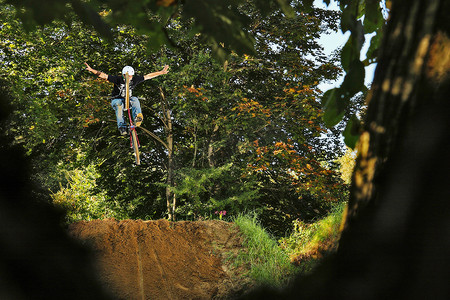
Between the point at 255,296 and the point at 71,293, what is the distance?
5.98ft

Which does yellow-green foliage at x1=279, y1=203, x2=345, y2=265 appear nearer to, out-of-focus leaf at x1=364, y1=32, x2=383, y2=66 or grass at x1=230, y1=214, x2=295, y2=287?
grass at x1=230, y1=214, x2=295, y2=287

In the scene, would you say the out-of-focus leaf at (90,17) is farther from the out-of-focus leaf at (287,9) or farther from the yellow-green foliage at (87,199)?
the yellow-green foliage at (87,199)

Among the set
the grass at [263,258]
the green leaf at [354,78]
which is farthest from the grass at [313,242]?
the green leaf at [354,78]

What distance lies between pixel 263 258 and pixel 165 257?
1.62m

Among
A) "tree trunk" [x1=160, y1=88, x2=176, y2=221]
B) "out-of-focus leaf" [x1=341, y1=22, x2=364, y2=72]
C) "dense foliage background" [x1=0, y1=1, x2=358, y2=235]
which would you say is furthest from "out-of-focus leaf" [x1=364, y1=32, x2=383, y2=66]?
"tree trunk" [x1=160, y1=88, x2=176, y2=221]

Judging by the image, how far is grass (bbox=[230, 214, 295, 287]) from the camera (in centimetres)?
544

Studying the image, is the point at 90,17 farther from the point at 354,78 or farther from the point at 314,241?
the point at 314,241

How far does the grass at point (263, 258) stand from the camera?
214 inches

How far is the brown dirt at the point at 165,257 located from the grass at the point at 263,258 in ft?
0.62

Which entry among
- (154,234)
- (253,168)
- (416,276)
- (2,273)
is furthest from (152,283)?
(416,276)

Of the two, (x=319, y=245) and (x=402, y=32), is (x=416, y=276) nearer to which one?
(x=402, y=32)

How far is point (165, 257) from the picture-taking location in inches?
237

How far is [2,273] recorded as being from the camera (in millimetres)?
2203

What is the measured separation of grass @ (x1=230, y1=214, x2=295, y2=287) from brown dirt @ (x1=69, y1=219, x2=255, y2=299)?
0.19m
